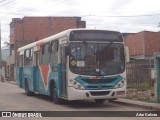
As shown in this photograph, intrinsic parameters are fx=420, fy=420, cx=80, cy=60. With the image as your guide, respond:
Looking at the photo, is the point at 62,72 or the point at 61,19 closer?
the point at 62,72

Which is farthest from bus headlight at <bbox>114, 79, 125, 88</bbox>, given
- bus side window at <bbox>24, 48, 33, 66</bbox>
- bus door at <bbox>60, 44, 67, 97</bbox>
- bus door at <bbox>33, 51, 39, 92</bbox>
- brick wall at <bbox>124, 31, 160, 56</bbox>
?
brick wall at <bbox>124, 31, 160, 56</bbox>

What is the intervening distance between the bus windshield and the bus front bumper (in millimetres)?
687

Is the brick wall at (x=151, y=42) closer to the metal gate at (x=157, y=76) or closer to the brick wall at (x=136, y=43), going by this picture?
the brick wall at (x=136, y=43)

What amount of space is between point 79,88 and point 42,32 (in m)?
51.1

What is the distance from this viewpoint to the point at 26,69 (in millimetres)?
24750

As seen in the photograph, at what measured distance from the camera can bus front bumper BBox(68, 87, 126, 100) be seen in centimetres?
1623

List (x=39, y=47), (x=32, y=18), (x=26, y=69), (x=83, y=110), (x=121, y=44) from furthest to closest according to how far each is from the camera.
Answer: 1. (x=32, y=18)
2. (x=26, y=69)
3. (x=39, y=47)
4. (x=121, y=44)
5. (x=83, y=110)

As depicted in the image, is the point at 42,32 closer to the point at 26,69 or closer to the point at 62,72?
the point at 26,69

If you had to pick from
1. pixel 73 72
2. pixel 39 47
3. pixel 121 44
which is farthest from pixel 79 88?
pixel 39 47

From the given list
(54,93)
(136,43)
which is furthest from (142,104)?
(136,43)

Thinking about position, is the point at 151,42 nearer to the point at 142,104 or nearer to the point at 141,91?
the point at 141,91

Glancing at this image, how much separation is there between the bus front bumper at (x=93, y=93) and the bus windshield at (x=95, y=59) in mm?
687

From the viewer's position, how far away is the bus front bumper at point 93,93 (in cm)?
1623

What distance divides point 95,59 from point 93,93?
1.35 meters
